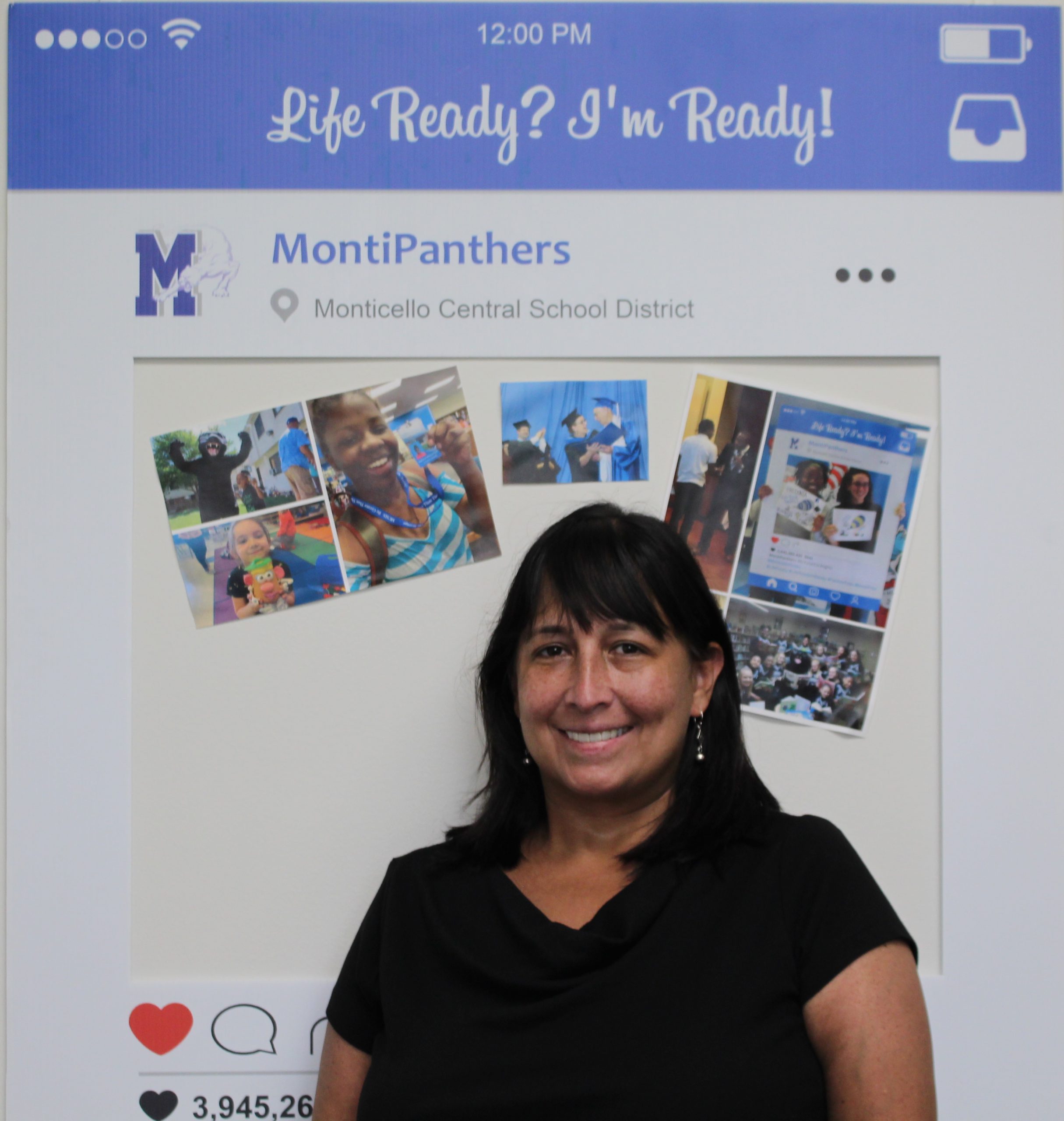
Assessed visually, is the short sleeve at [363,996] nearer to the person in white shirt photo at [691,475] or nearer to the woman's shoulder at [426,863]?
the woman's shoulder at [426,863]

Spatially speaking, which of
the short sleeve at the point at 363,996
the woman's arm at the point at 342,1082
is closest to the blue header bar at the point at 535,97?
the short sleeve at the point at 363,996

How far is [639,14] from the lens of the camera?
4.70 ft

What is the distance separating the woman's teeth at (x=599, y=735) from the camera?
A: 1.14 metres

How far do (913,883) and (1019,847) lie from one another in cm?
16

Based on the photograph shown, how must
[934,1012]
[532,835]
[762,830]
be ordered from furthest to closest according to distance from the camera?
[934,1012] < [532,835] < [762,830]

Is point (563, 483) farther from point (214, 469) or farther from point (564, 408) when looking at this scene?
point (214, 469)

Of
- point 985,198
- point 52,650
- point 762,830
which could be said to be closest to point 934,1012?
point 762,830

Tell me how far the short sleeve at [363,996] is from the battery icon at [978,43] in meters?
1.42

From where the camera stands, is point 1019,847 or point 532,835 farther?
point 1019,847

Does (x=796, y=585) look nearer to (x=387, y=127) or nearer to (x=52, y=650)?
(x=387, y=127)

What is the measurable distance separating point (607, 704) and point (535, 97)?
2.97 ft

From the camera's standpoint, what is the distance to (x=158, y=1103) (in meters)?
1.40

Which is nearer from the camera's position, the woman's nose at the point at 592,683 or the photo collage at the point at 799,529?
the woman's nose at the point at 592,683

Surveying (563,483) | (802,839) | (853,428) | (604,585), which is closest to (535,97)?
(563,483)
